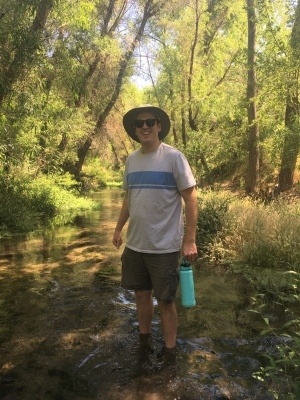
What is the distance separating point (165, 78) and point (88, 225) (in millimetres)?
16919

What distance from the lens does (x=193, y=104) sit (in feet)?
72.2

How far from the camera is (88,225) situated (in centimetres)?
→ 1214

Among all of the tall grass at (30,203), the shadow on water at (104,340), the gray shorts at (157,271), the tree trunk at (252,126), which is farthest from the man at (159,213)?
the tree trunk at (252,126)

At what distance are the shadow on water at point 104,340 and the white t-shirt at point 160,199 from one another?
1.08 m

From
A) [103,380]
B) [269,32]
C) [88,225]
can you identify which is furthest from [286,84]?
[103,380]

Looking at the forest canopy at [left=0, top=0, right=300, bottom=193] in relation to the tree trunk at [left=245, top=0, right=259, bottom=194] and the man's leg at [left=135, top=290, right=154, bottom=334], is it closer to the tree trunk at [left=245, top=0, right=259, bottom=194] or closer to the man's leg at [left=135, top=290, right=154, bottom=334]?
the tree trunk at [left=245, top=0, right=259, bottom=194]

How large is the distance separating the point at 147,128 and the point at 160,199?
64cm

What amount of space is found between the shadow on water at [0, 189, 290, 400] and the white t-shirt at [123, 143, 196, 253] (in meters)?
1.08

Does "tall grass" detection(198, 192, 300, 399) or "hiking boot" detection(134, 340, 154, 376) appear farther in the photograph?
"tall grass" detection(198, 192, 300, 399)

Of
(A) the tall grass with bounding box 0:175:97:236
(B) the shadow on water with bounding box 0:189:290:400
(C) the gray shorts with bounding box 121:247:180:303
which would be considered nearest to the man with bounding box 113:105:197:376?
(C) the gray shorts with bounding box 121:247:180:303

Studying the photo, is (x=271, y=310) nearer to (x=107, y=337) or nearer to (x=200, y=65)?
(x=107, y=337)

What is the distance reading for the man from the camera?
3.39m

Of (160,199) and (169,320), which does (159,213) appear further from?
(169,320)

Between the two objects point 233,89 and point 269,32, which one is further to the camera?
point 233,89
